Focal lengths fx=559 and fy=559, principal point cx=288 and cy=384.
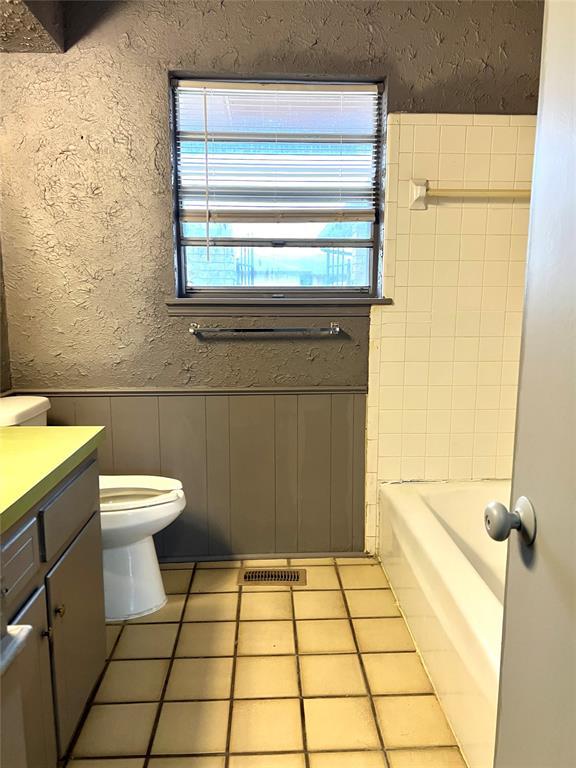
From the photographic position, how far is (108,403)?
8.42 feet

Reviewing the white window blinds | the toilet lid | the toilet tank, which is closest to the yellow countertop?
the toilet tank

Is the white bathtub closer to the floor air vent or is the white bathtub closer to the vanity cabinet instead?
the floor air vent

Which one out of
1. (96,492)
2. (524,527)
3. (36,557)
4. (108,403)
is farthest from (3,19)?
(524,527)

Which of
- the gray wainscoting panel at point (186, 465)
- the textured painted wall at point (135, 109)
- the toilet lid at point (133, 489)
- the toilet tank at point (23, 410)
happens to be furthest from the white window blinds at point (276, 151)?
the toilet lid at point (133, 489)

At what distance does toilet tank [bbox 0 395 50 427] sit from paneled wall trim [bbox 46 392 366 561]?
189 mm

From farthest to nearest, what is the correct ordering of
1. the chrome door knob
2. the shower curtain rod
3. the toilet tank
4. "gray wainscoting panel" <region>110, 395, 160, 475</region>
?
"gray wainscoting panel" <region>110, 395, 160, 475</region> < the shower curtain rod < the toilet tank < the chrome door knob

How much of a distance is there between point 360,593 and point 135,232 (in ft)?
6.05

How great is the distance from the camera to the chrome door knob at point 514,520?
83 cm

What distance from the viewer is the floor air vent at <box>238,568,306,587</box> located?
8.13ft

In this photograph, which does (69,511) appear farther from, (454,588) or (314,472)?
(314,472)

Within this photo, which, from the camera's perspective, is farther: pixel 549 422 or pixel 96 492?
pixel 96 492

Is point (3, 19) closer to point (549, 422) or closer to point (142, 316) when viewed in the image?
point (142, 316)

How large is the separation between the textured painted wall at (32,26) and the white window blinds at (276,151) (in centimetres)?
50

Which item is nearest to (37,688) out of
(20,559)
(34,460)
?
(20,559)
